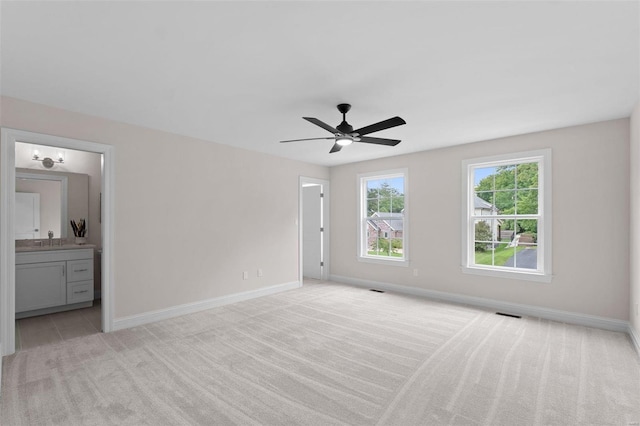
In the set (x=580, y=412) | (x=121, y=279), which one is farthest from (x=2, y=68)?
(x=580, y=412)

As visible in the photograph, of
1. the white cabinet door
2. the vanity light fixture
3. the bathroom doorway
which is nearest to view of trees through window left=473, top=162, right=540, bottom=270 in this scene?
the bathroom doorway

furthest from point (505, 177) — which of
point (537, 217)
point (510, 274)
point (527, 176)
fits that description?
point (510, 274)

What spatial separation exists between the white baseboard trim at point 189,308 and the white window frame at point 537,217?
3.22m

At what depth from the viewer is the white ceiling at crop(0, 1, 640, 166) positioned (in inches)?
72.1

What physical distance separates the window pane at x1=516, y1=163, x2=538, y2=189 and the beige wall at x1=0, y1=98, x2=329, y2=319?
376cm

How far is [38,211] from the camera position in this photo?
189 inches

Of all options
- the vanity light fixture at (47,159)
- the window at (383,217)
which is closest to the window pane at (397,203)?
the window at (383,217)

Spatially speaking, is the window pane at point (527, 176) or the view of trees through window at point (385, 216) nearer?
the window pane at point (527, 176)

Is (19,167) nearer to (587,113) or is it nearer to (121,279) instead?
(121,279)

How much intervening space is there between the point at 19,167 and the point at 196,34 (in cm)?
454

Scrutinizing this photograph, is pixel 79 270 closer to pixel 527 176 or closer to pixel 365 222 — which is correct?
pixel 365 222

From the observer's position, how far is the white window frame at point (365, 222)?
561 cm

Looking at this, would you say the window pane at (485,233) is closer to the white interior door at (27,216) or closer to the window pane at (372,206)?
the window pane at (372,206)

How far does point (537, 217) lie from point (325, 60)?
3731mm
